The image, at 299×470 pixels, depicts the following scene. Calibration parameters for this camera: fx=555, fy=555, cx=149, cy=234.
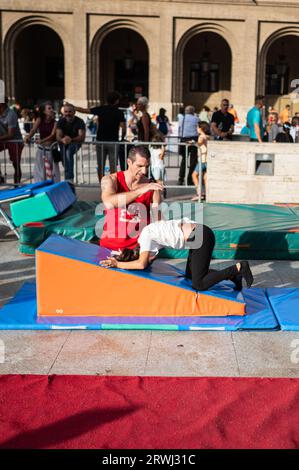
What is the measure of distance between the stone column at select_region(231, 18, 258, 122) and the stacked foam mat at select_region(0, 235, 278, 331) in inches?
994

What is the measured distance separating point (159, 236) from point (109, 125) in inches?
243

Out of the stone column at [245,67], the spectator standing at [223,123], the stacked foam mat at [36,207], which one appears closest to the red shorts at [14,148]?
the stacked foam mat at [36,207]

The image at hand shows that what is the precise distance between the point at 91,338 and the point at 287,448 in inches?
90.4

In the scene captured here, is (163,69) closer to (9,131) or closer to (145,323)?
(9,131)

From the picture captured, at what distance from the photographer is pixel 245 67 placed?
29031mm

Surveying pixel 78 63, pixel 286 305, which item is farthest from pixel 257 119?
pixel 78 63

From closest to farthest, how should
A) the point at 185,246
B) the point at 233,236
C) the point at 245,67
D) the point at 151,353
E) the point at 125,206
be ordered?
the point at 151,353 → the point at 185,246 → the point at 125,206 → the point at 233,236 → the point at 245,67

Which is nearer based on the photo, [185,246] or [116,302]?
[116,302]

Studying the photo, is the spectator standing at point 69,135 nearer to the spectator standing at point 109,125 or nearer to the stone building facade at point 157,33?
the spectator standing at point 109,125

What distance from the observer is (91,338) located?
5.30 meters

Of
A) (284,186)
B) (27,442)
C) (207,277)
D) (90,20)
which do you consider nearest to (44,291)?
(207,277)

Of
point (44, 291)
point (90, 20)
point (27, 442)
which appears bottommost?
point (27, 442)

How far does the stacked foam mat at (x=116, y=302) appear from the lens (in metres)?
5.43
